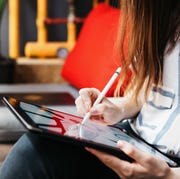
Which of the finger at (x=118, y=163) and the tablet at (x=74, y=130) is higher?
the tablet at (x=74, y=130)

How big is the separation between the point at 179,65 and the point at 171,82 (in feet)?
0.13

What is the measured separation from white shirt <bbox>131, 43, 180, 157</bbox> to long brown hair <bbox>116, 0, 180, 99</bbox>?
0.02m

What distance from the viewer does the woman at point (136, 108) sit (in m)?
0.96

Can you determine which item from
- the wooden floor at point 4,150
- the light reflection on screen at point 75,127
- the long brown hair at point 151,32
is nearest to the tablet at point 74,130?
the light reflection on screen at point 75,127

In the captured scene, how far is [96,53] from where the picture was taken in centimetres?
168

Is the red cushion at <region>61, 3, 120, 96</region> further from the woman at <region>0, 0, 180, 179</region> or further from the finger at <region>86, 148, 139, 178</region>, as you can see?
the finger at <region>86, 148, 139, 178</region>

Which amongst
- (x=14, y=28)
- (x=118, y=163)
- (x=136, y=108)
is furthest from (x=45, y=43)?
(x=118, y=163)

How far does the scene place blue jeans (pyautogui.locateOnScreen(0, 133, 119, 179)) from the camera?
96 cm

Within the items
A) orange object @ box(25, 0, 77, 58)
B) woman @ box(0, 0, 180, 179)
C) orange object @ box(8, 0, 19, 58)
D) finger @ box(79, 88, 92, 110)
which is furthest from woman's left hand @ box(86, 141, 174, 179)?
orange object @ box(8, 0, 19, 58)

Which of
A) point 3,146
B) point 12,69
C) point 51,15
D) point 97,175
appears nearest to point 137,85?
point 97,175

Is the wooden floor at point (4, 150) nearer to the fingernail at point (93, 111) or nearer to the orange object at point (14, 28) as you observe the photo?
the fingernail at point (93, 111)

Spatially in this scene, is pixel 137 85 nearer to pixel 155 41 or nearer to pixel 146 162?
pixel 155 41

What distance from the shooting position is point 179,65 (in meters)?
1.01

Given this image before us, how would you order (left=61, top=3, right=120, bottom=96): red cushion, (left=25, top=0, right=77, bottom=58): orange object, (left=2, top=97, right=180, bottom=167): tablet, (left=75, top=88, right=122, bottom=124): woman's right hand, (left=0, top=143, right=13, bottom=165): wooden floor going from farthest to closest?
(left=25, top=0, right=77, bottom=58): orange object → (left=61, top=3, right=120, bottom=96): red cushion → (left=0, top=143, right=13, bottom=165): wooden floor → (left=75, top=88, right=122, bottom=124): woman's right hand → (left=2, top=97, right=180, bottom=167): tablet
